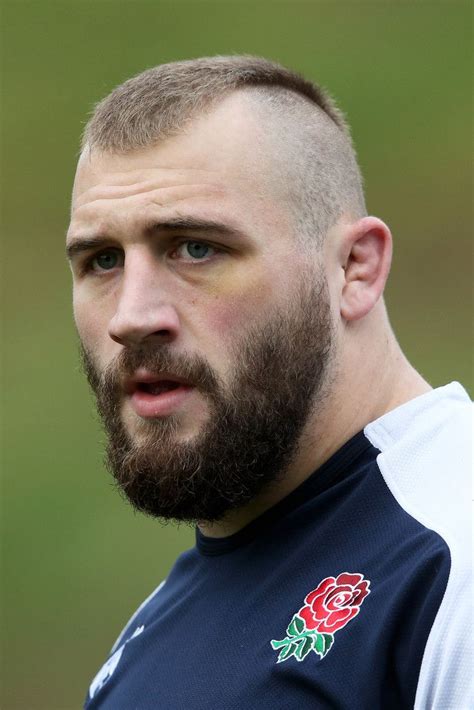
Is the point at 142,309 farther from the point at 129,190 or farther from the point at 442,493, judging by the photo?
the point at 442,493

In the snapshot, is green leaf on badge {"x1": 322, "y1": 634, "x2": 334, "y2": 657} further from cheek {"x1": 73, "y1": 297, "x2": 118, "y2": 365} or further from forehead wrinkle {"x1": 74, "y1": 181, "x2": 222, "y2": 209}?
forehead wrinkle {"x1": 74, "y1": 181, "x2": 222, "y2": 209}

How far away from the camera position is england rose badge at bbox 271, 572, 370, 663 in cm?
301

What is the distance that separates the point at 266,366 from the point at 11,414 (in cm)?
1060

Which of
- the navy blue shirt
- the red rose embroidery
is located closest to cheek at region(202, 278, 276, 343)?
the navy blue shirt

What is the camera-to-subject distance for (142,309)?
11.0ft

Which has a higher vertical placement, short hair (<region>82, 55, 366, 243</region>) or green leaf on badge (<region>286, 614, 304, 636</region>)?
short hair (<region>82, 55, 366, 243</region>)

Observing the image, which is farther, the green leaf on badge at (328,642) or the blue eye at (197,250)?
the blue eye at (197,250)

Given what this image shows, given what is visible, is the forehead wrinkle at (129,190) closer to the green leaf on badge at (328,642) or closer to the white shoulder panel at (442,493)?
the white shoulder panel at (442,493)

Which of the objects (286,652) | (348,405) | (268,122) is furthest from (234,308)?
(286,652)

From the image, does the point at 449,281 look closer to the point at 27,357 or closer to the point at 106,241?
the point at 27,357

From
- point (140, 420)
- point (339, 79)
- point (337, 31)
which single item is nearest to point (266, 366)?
point (140, 420)

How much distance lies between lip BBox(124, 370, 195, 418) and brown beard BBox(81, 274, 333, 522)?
20mm

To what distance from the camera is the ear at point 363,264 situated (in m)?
3.63

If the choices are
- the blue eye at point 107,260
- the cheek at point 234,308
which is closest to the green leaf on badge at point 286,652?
the cheek at point 234,308
